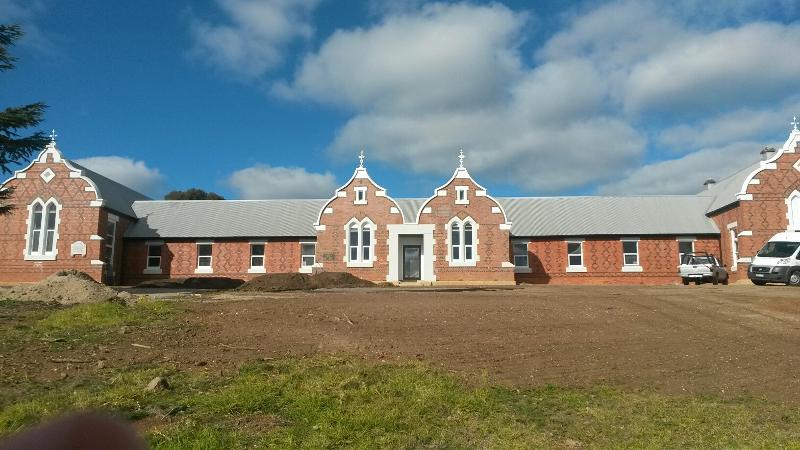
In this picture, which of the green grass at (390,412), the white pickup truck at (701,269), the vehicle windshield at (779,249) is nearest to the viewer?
the green grass at (390,412)

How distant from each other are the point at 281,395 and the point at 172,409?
1.38 m

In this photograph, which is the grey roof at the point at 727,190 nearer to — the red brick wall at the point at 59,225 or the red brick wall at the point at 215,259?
the red brick wall at the point at 215,259

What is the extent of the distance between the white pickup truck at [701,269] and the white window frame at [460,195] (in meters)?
12.3

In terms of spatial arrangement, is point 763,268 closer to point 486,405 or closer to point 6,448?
point 486,405

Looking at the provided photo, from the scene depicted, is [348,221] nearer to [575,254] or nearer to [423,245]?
[423,245]

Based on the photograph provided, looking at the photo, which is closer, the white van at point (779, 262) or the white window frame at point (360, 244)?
the white van at point (779, 262)

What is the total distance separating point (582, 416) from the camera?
22.8 feet

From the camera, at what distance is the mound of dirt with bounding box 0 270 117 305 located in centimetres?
1936

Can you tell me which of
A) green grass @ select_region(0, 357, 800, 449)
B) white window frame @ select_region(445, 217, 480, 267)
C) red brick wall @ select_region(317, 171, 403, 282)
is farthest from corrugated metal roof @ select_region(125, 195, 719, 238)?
green grass @ select_region(0, 357, 800, 449)

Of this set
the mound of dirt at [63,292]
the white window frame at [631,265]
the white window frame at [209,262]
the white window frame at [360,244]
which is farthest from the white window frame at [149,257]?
the white window frame at [631,265]

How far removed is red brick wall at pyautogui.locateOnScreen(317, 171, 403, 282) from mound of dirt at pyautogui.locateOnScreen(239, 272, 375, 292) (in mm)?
2776

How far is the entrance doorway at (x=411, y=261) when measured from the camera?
33875mm

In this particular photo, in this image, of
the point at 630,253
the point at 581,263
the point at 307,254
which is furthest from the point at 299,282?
the point at 630,253

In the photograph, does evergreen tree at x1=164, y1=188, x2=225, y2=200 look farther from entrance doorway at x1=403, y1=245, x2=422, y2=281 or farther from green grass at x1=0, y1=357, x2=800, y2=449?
green grass at x1=0, y1=357, x2=800, y2=449
